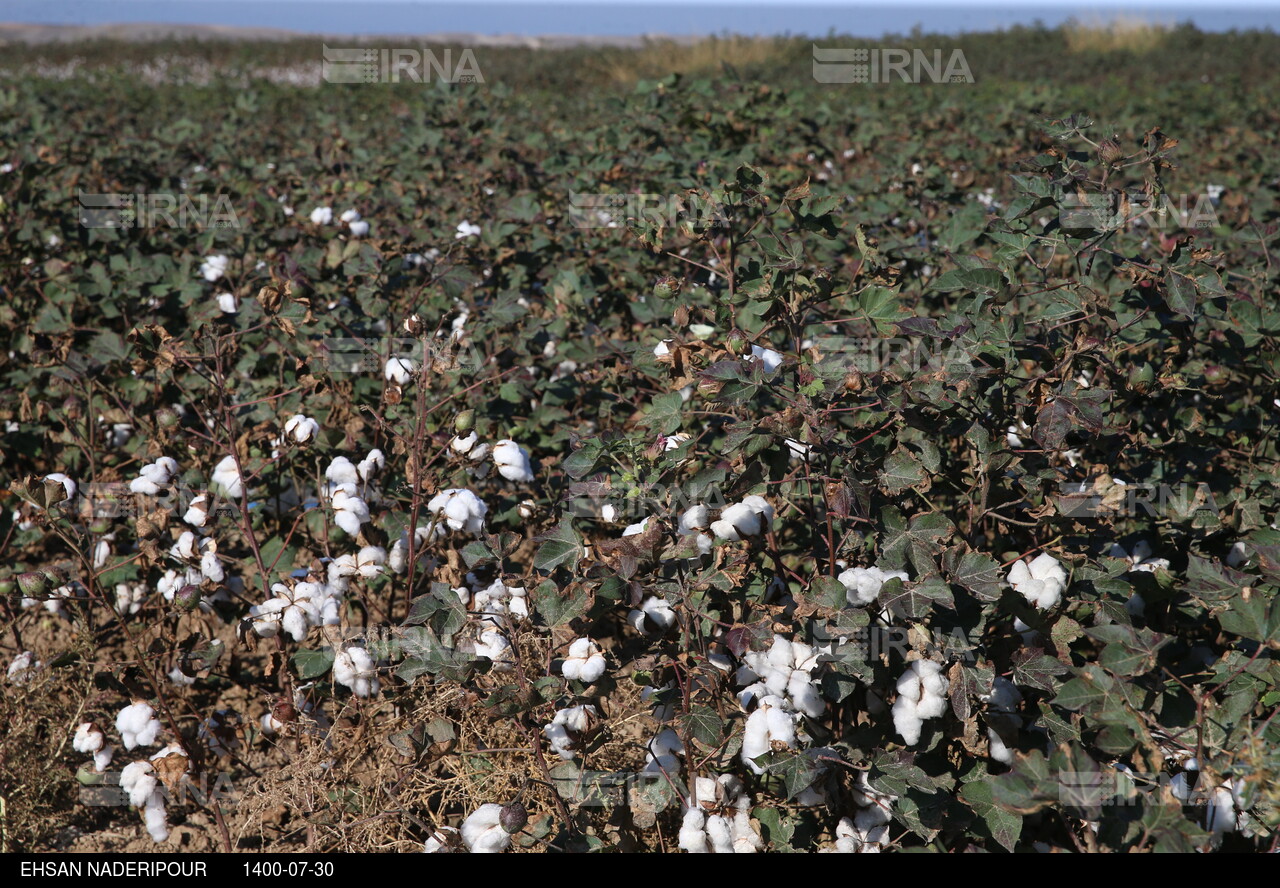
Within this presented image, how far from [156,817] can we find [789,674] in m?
1.27

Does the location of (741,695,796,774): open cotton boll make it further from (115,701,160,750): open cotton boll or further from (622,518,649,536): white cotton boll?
(115,701,160,750): open cotton boll

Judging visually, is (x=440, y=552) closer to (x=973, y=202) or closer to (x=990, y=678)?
(x=990, y=678)

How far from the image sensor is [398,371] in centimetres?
215

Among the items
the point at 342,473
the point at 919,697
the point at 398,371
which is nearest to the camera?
the point at 919,697

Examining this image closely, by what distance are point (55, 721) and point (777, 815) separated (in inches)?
62.9

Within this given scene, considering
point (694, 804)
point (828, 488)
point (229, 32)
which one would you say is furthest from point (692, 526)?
point (229, 32)

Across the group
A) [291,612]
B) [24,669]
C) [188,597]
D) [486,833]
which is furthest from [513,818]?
[24,669]

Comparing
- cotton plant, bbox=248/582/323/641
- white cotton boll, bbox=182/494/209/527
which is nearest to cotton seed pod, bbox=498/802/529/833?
cotton plant, bbox=248/582/323/641

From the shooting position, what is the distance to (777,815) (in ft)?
5.14

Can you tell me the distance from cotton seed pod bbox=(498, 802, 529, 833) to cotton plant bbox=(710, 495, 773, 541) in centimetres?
54

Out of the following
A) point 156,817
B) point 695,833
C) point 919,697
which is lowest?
point 156,817

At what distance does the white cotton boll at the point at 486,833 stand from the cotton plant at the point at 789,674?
1.53 ft

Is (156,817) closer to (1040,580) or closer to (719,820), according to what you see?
(719,820)

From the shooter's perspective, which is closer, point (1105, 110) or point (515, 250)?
point (515, 250)
